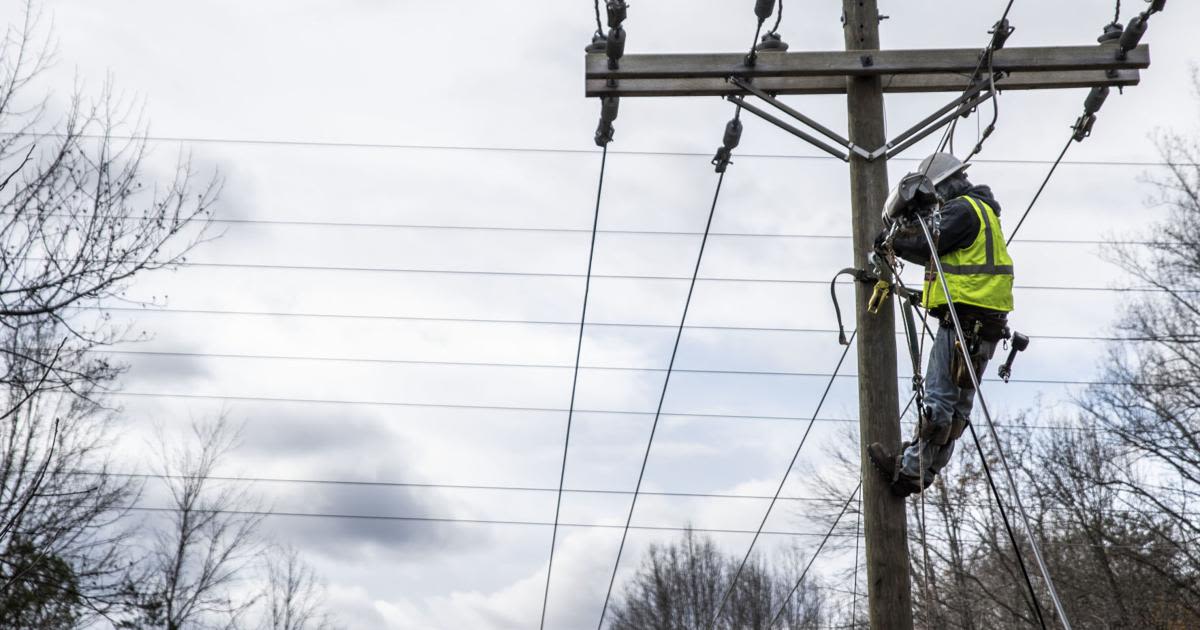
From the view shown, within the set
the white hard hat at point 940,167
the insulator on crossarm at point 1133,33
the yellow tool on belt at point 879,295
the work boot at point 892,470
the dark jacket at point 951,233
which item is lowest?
the work boot at point 892,470

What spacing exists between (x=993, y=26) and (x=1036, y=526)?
2032 centimetres

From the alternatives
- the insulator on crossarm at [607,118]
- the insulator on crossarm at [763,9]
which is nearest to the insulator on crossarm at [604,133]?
the insulator on crossarm at [607,118]

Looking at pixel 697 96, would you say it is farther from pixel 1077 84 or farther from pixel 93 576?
pixel 93 576

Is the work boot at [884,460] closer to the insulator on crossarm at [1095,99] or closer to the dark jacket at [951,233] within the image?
the dark jacket at [951,233]

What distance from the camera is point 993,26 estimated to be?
6531 millimetres

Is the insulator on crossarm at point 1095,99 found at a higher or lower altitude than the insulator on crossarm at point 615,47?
higher

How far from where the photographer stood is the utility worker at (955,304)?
5.75m

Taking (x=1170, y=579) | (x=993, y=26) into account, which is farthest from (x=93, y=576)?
(x=1170, y=579)

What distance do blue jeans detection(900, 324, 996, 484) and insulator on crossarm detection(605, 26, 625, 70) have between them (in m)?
2.24

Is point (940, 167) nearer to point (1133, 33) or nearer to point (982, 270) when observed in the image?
point (982, 270)

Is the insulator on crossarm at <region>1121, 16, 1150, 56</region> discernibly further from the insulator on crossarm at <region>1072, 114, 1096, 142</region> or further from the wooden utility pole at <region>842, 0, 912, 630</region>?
the wooden utility pole at <region>842, 0, 912, 630</region>

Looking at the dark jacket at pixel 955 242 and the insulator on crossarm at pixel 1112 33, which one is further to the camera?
the insulator on crossarm at pixel 1112 33

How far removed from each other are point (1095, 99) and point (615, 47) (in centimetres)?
289

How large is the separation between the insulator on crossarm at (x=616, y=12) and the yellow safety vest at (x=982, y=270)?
204cm
